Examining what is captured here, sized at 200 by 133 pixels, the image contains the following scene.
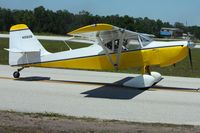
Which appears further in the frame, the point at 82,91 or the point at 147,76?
the point at 147,76

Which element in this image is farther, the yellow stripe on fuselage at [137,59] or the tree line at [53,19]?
the tree line at [53,19]

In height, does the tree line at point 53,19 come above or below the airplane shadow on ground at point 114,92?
above

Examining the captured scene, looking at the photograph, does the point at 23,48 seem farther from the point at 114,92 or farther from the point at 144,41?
the point at 144,41

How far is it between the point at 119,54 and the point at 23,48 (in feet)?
12.4

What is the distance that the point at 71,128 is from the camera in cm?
793

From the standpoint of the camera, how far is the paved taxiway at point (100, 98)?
10.1 m

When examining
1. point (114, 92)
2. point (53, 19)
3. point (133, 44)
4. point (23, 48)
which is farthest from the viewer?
point (53, 19)

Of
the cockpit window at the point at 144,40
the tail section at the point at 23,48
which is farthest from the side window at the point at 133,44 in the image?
the tail section at the point at 23,48

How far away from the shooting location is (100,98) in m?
12.2

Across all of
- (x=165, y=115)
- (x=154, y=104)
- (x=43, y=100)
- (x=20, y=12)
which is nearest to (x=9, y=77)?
(x=43, y=100)

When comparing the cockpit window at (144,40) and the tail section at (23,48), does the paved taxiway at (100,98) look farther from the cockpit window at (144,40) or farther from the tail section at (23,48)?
the cockpit window at (144,40)

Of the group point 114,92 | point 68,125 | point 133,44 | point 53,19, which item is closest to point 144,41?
point 133,44

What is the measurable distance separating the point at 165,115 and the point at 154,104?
1.45 meters

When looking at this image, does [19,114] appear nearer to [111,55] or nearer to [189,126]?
[189,126]
